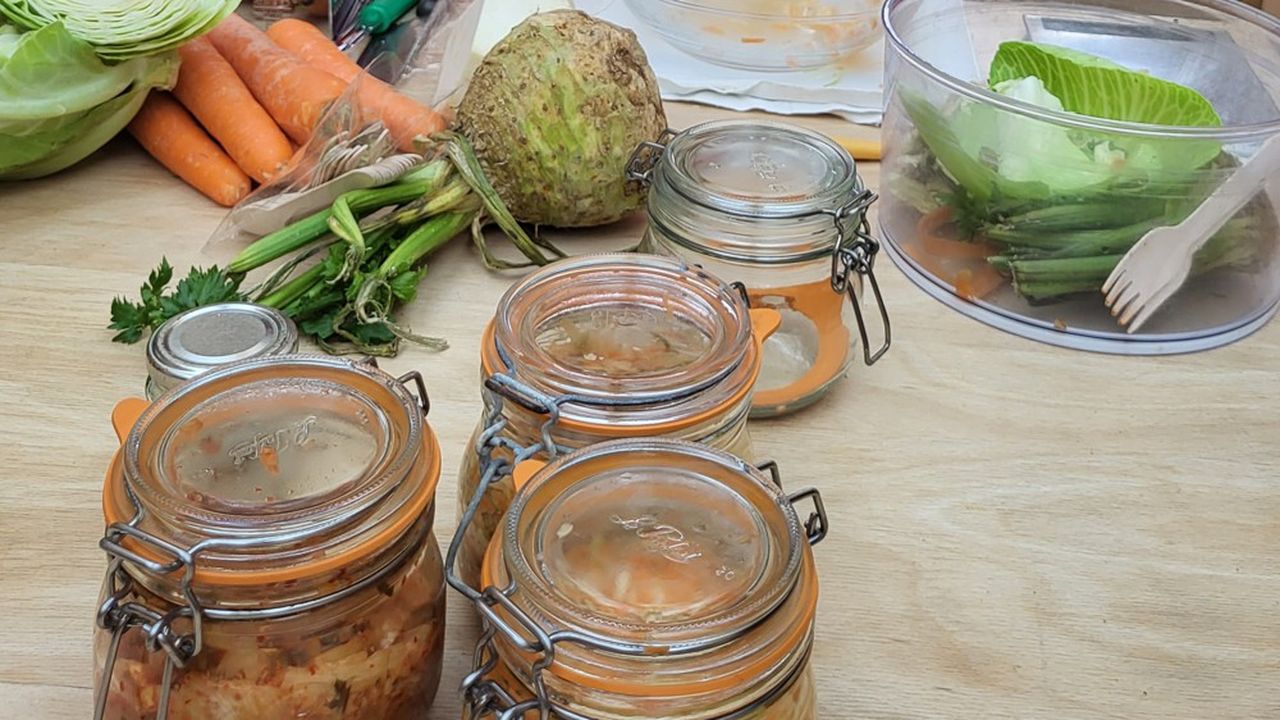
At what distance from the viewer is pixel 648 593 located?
41cm

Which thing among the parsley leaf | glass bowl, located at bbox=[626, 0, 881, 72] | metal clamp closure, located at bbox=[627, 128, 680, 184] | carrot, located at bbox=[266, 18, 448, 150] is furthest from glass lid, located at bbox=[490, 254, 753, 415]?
glass bowl, located at bbox=[626, 0, 881, 72]

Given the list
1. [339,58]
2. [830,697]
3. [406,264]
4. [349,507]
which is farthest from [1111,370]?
[339,58]

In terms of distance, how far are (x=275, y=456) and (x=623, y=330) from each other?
18cm

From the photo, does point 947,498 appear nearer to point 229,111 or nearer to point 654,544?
point 654,544

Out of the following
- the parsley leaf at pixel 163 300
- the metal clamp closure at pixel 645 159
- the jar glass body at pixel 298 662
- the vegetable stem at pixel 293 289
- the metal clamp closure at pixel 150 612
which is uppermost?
the metal clamp closure at pixel 150 612

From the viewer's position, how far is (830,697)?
60cm

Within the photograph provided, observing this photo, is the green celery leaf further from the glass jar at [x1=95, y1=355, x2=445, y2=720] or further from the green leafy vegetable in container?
the green leafy vegetable in container

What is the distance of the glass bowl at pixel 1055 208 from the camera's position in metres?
0.87

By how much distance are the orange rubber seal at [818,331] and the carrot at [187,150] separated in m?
0.54

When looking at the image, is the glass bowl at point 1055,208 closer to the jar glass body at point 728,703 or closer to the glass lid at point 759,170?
the glass lid at point 759,170

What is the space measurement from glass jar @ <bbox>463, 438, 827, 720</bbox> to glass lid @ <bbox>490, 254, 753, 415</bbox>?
0.16 ft

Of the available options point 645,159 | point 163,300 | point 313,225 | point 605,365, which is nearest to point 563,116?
point 645,159

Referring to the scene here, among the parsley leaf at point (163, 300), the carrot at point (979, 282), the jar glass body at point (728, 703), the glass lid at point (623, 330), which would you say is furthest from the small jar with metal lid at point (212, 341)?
the carrot at point (979, 282)

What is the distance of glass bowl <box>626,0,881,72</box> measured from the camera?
1265mm
